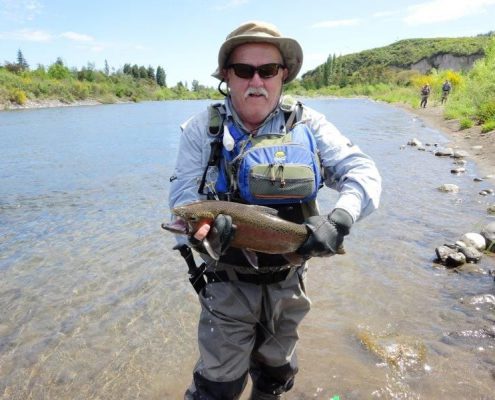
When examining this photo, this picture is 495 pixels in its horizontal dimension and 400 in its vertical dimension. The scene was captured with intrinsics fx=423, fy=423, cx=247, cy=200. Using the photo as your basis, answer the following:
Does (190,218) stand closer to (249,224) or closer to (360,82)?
(249,224)

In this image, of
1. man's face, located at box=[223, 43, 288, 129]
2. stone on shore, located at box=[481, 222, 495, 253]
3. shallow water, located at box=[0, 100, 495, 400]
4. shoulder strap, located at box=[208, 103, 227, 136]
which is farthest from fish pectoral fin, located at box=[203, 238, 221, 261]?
stone on shore, located at box=[481, 222, 495, 253]

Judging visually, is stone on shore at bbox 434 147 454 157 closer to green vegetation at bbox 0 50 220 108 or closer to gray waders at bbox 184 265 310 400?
gray waders at bbox 184 265 310 400

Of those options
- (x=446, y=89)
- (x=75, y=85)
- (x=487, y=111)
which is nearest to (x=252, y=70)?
(x=487, y=111)

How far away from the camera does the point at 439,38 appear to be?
561 feet

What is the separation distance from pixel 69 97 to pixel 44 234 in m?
71.9

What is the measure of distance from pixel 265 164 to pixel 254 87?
1.91 ft

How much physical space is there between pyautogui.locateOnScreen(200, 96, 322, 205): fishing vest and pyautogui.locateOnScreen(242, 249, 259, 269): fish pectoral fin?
0.37 meters

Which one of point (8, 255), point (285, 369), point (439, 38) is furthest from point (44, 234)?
point (439, 38)

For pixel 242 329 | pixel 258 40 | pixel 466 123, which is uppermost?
pixel 258 40

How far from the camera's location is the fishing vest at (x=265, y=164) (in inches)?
118

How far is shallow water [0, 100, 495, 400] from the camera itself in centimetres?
449

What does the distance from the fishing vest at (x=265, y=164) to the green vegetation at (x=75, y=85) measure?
62744 mm

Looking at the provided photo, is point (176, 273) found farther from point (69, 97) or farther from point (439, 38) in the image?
point (439, 38)

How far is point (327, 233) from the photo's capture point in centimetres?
280
